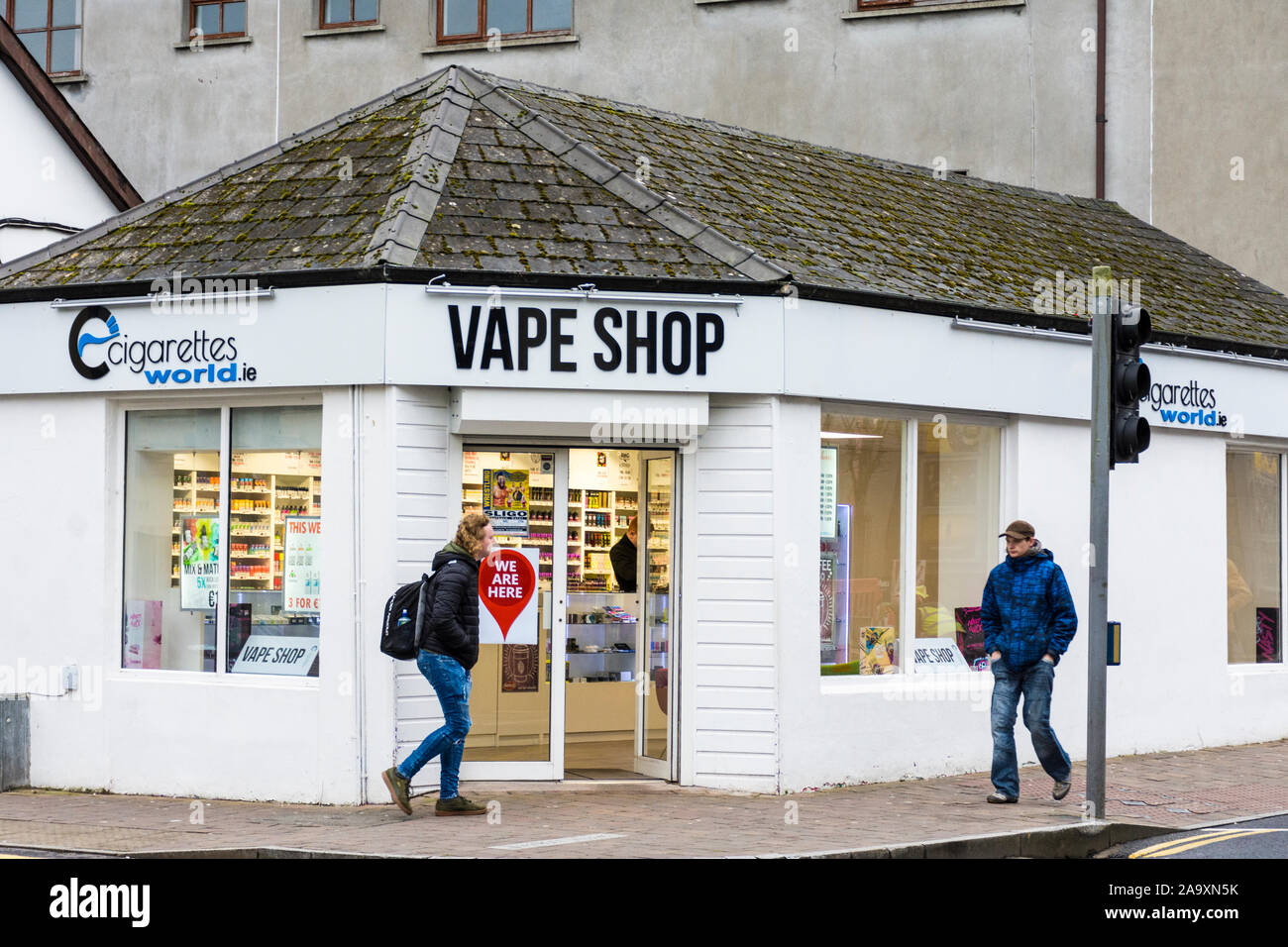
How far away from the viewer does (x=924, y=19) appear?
2077 centimetres

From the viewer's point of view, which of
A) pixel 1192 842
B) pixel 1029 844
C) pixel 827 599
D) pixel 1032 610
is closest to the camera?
pixel 1029 844

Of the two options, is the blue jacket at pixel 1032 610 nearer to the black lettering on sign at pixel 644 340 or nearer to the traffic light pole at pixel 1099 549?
the traffic light pole at pixel 1099 549

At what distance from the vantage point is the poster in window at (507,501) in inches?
470

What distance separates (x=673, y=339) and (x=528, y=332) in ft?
3.46

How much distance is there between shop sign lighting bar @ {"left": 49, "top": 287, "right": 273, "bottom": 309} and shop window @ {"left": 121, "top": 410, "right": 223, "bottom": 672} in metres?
0.89

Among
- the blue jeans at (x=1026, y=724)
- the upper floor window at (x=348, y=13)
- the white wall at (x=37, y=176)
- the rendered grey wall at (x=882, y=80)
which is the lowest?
the blue jeans at (x=1026, y=724)

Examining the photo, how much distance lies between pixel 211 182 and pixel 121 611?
3.81 metres

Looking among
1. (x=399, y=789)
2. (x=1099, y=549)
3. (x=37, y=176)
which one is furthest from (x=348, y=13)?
(x=1099, y=549)

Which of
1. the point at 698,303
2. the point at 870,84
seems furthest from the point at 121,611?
the point at 870,84

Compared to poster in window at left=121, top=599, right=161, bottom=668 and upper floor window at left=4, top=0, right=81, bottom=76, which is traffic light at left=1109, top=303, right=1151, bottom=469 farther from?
upper floor window at left=4, top=0, right=81, bottom=76

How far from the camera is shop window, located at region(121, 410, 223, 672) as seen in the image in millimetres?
12258

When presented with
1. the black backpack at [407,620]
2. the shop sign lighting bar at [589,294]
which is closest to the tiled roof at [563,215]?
the shop sign lighting bar at [589,294]

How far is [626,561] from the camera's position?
40.8 ft

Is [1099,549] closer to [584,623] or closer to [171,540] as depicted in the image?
[584,623]
